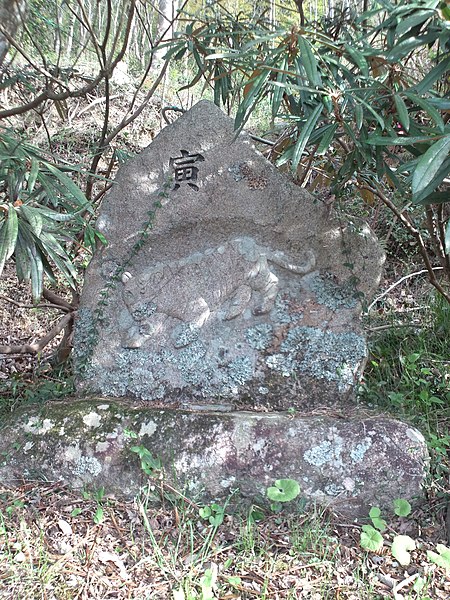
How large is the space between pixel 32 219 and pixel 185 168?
2.75ft

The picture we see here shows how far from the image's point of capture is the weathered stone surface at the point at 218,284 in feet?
8.05

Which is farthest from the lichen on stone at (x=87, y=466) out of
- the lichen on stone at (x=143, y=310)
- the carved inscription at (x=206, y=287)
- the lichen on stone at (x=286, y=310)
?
the lichen on stone at (x=286, y=310)

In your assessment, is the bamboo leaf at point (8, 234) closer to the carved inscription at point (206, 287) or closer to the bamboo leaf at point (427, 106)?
the carved inscription at point (206, 287)

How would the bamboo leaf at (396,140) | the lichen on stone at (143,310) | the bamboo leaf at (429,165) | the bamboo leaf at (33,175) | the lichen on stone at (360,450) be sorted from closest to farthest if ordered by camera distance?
the bamboo leaf at (429,165) → the bamboo leaf at (396,140) → the lichen on stone at (360,450) → the bamboo leaf at (33,175) → the lichen on stone at (143,310)

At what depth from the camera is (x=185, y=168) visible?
102 inches

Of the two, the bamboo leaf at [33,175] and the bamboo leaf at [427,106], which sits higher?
the bamboo leaf at [33,175]

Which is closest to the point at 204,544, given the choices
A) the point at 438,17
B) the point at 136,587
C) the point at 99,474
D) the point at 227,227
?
the point at 136,587

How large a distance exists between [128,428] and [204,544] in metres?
0.60

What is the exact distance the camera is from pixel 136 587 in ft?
5.83

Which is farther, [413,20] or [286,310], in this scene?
[286,310]

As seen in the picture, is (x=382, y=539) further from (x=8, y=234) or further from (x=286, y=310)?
(x=8, y=234)

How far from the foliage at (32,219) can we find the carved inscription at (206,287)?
36cm

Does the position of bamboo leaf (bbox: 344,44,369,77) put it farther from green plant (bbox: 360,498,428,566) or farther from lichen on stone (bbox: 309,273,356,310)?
green plant (bbox: 360,498,428,566)

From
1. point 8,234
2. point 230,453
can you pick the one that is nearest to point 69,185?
point 8,234
